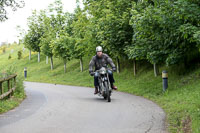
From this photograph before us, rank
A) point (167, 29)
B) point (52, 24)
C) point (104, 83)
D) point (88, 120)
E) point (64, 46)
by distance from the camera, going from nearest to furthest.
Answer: point (88, 120), point (104, 83), point (167, 29), point (64, 46), point (52, 24)

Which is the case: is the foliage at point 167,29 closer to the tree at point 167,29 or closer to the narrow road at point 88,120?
the tree at point 167,29

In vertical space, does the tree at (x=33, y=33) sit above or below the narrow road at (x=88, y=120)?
above

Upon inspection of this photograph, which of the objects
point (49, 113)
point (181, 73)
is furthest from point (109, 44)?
point (49, 113)

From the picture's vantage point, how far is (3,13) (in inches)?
590

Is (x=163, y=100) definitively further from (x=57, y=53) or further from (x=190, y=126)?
(x=57, y=53)

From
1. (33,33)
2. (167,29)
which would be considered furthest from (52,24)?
(167,29)

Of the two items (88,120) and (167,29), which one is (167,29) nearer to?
(167,29)

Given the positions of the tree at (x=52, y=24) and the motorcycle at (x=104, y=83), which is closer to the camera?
the motorcycle at (x=104, y=83)

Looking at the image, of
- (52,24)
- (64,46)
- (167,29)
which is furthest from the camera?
(52,24)

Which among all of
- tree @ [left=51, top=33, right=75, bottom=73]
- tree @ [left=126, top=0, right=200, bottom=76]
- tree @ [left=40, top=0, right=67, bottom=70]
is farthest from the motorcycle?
tree @ [left=40, top=0, right=67, bottom=70]

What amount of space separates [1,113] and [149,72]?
13.3 m

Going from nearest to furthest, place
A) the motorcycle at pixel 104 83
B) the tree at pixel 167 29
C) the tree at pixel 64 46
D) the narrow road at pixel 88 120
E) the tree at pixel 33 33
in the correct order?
the narrow road at pixel 88 120
the tree at pixel 167 29
the motorcycle at pixel 104 83
the tree at pixel 64 46
the tree at pixel 33 33

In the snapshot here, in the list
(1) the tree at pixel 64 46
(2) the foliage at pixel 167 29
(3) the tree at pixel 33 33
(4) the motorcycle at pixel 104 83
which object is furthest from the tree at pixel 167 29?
(3) the tree at pixel 33 33

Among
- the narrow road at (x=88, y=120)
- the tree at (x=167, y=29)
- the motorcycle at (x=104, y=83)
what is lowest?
the narrow road at (x=88, y=120)
